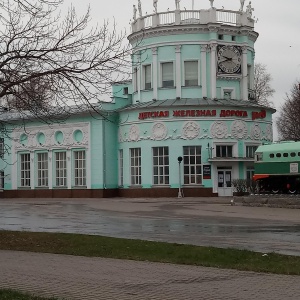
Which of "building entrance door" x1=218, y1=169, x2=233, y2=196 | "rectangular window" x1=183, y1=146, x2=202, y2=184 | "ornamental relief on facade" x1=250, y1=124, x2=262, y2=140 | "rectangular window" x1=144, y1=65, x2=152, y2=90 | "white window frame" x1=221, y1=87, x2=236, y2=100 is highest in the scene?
"rectangular window" x1=144, y1=65, x2=152, y2=90

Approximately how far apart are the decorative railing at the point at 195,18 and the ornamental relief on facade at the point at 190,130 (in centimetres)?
839

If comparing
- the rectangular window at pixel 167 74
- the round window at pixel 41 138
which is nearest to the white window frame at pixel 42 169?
the round window at pixel 41 138

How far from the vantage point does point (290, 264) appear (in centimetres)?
1302

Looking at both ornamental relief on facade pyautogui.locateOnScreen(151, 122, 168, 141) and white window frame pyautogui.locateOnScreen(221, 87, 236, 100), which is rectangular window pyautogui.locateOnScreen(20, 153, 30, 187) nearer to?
ornamental relief on facade pyautogui.locateOnScreen(151, 122, 168, 141)

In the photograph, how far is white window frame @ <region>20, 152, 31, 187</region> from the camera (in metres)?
60.4

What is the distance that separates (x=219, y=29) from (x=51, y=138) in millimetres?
17300

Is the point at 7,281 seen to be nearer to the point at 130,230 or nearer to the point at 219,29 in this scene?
the point at 130,230

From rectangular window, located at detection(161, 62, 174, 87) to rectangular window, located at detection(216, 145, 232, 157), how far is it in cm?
653

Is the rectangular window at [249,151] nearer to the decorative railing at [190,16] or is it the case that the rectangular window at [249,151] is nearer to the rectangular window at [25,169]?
the decorative railing at [190,16]

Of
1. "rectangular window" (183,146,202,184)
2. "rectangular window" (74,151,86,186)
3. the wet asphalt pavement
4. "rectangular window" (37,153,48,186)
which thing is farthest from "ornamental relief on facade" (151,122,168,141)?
the wet asphalt pavement

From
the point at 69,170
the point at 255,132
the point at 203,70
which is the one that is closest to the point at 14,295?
the point at 203,70

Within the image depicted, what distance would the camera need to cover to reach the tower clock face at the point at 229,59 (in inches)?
2112

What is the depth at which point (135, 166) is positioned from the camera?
177 feet

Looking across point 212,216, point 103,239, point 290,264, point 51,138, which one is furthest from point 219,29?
point 290,264
